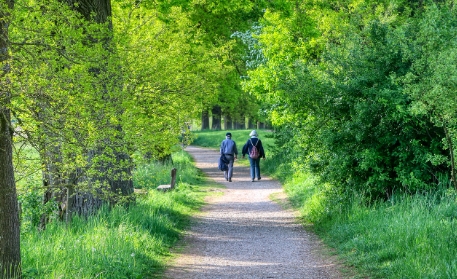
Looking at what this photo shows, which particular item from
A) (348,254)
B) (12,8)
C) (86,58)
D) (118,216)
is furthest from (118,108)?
(348,254)

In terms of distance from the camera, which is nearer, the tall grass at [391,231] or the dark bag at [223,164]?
the tall grass at [391,231]

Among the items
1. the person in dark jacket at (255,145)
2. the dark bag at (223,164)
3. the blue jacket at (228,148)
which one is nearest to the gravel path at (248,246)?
the person in dark jacket at (255,145)

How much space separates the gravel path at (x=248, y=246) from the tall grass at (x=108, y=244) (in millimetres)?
388

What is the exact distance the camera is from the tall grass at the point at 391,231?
7.93 meters

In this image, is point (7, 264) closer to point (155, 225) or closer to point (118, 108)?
point (118, 108)

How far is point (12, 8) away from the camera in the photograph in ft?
22.2

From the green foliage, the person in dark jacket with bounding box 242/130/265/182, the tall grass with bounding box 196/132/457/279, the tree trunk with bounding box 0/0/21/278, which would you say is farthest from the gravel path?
the person in dark jacket with bounding box 242/130/265/182

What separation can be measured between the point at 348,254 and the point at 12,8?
6045 millimetres

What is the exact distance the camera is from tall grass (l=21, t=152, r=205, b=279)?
799cm

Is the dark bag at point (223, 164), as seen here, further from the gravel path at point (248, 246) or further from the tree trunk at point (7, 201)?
the tree trunk at point (7, 201)

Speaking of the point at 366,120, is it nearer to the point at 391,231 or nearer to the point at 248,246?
the point at 391,231

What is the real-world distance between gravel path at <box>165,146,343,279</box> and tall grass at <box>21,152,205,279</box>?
388 mm

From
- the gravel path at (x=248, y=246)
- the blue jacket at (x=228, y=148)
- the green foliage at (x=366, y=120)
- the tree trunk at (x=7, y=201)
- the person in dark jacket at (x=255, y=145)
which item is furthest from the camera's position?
the blue jacket at (x=228, y=148)

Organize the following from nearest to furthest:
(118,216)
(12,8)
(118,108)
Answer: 1. (12,8)
2. (118,108)
3. (118,216)
